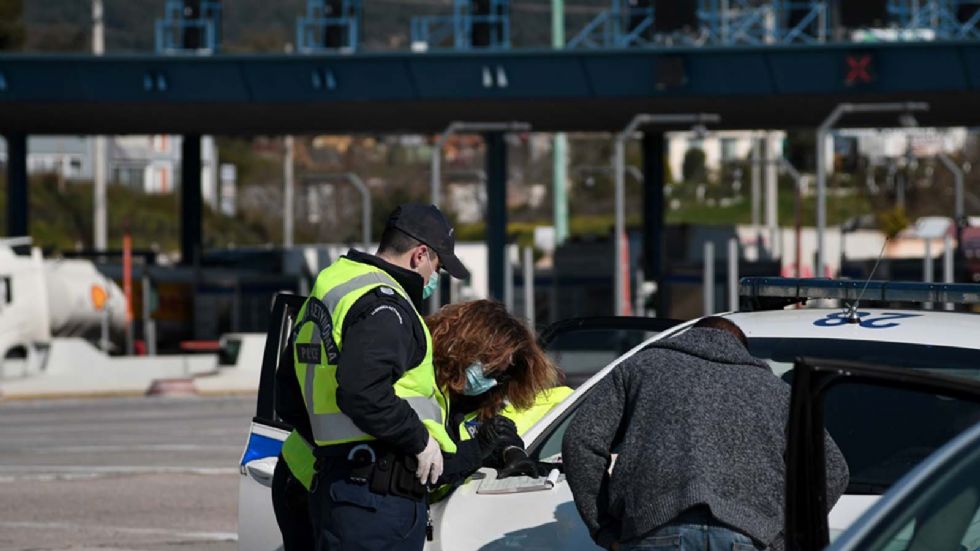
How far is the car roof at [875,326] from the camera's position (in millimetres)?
5391

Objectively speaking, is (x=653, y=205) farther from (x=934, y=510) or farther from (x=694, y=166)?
(x=694, y=166)

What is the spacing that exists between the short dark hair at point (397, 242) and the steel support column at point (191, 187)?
113 ft

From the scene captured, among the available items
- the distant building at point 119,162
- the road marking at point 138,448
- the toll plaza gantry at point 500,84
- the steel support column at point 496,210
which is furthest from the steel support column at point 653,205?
the distant building at point 119,162

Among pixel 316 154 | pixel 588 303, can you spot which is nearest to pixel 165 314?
pixel 588 303

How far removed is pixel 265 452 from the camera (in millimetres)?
6078

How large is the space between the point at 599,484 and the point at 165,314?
3736 centimetres

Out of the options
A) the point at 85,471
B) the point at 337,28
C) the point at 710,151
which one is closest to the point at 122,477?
the point at 85,471

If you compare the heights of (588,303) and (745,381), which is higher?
(745,381)

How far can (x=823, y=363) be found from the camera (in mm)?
3539

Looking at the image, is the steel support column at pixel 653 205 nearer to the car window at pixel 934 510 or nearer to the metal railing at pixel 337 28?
the metal railing at pixel 337 28

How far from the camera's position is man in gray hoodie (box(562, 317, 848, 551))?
13.6 feet

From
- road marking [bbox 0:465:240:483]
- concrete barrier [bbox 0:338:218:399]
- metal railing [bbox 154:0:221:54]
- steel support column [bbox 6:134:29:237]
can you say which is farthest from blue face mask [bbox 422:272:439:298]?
steel support column [bbox 6:134:29:237]

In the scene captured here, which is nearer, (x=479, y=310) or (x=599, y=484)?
(x=599, y=484)

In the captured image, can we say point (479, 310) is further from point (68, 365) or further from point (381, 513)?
point (68, 365)
